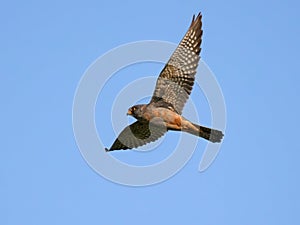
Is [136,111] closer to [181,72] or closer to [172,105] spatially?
[172,105]

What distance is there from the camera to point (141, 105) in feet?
50.7

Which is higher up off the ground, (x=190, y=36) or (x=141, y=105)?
(x=190, y=36)

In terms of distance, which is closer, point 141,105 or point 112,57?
point 141,105

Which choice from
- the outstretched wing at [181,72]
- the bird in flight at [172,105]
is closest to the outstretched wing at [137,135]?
the bird in flight at [172,105]

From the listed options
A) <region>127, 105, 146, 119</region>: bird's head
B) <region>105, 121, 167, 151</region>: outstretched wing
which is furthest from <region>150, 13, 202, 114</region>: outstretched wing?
<region>105, 121, 167, 151</region>: outstretched wing

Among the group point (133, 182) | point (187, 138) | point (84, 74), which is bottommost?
point (133, 182)

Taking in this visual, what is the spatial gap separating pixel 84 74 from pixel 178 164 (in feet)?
10.2

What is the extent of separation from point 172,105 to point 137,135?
148cm

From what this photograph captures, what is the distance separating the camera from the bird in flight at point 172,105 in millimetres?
15391

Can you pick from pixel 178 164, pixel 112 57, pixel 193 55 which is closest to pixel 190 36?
pixel 193 55

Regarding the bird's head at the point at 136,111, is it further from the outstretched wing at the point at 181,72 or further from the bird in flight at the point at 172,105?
the outstretched wing at the point at 181,72

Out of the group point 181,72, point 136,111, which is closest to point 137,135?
point 136,111

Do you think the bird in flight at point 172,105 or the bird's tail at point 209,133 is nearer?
the bird's tail at point 209,133

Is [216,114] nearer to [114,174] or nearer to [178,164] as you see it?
[178,164]
